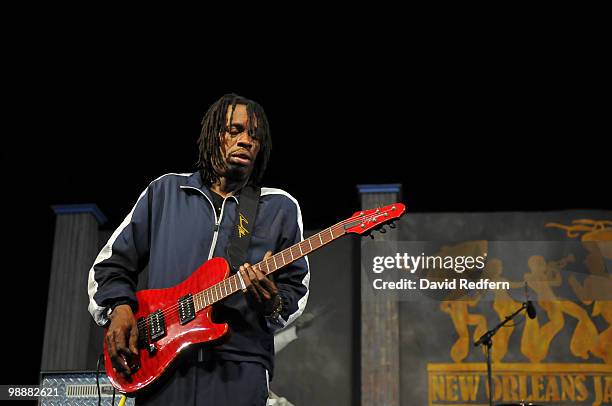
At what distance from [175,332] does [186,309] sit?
74 mm

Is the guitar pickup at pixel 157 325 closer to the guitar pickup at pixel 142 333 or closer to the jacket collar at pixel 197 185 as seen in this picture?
the guitar pickup at pixel 142 333

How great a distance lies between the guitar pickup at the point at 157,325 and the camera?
2301mm

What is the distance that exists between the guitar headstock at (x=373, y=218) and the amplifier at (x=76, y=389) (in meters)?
1.98

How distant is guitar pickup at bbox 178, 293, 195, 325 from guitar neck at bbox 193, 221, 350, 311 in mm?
17

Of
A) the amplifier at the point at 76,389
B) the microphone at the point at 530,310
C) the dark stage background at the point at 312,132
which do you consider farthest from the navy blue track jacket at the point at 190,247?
the microphone at the point at 530,310

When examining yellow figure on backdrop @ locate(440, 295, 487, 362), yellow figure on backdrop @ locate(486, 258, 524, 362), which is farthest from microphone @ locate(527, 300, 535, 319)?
yellow figure on backdrop @ locate(440, 295, 487, 362)

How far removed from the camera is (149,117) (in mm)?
6648

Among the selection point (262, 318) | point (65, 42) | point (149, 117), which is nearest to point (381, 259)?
point (149, 117)

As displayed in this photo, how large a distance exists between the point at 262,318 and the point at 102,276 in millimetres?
532

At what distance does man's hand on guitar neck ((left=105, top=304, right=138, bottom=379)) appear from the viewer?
2.28m


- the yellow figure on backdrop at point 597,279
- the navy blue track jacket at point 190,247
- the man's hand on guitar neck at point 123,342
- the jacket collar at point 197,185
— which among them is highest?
the yellow figure on backdrop at point 597,279

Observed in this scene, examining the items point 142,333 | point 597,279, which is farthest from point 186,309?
point 597,279

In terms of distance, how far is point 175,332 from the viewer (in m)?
2.28

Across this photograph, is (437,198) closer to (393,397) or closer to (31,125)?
(393,397)
